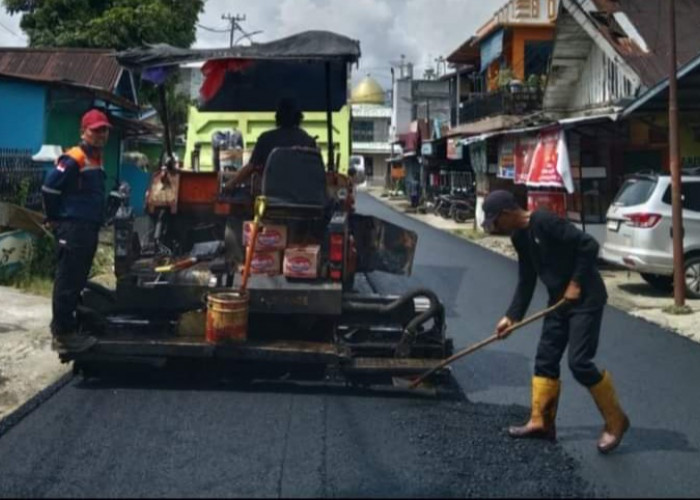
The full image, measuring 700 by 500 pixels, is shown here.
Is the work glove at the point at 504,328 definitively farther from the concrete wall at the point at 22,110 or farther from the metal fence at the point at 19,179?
the concrete wall at the point at 22,110

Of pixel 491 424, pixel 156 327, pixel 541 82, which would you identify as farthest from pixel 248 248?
pixel 541 82

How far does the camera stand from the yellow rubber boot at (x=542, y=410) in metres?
5.93

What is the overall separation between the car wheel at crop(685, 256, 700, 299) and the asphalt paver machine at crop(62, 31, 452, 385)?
6980 millimetres

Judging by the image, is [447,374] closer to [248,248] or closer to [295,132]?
[248,248]

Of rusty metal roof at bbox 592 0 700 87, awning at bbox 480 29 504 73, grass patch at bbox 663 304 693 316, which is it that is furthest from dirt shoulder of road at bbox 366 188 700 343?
awning at bbox 480 29 504 73

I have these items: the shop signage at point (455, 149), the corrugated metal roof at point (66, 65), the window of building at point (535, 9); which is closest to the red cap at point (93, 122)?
the corrugated metal roof at point (66, 65)

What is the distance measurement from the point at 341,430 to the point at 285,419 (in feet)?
1.44

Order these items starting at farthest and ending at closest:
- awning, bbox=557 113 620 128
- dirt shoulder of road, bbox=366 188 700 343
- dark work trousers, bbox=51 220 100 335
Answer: awning, bbox=557 113 620 128, dirt shoulder of road, bbox=366 188 700 343, dark work trousers, bbox=51 220 100 335

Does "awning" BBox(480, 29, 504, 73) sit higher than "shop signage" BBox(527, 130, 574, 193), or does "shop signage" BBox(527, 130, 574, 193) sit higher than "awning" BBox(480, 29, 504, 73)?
"awning" BBox(480, 29, 504, 73)

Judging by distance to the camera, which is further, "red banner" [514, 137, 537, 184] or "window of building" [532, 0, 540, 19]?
"window of building" [532, 0, 540, 19]

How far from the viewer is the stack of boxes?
292 inches

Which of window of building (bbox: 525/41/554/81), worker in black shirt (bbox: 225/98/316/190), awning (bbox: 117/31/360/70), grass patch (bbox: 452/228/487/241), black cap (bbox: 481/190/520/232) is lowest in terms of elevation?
grass patch (bbox: 452/228/487/241)

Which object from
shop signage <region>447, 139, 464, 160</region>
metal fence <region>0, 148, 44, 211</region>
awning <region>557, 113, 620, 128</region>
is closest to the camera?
metal fence <region>0, 148, 44, 211</region>

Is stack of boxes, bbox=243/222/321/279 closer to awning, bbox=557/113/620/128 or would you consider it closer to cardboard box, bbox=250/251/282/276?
cardboard box, bbox=250/251/282/276
